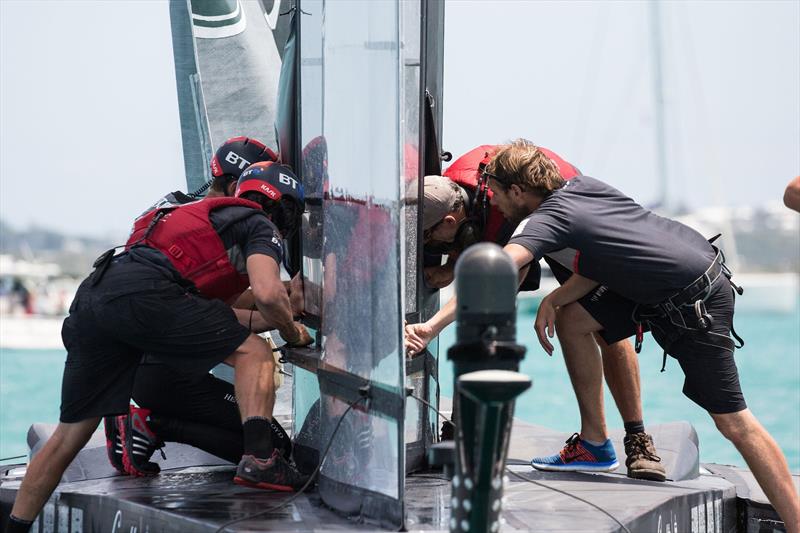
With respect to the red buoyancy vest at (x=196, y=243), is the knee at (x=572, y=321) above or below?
below

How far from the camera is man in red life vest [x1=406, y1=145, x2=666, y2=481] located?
458 cm

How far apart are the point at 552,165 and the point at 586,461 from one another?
1.21 meters

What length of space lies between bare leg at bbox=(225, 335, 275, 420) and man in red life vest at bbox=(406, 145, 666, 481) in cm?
86

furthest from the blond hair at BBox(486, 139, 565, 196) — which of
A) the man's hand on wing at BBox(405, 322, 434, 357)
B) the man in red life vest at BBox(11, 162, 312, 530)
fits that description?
the man in red life vest at BBox(11, 162, 312, 530)

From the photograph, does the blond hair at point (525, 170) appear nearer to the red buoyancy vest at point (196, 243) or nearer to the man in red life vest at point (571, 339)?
the man in red life vest at point (571, 339)

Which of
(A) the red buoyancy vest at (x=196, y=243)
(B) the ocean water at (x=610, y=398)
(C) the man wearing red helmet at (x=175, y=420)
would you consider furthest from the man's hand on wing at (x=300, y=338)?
(B) the ocean water at (x=610, y=398)

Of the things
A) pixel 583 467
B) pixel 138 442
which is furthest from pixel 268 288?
pixel 583 467

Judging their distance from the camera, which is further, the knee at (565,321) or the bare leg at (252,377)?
the knee at (565,321)

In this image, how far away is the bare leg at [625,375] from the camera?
4746 mm

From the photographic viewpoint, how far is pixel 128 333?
4086mm

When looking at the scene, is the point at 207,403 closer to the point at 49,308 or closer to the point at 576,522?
the point at 576,522

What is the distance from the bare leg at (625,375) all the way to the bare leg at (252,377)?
4.66 feet

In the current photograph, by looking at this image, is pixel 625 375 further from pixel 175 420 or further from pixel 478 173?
pixel 175 420

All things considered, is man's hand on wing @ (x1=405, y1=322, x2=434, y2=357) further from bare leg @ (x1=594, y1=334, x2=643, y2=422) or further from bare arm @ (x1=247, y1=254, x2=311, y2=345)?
bare leg @ (x1=594, y1=334, x2=643, y2=422)
